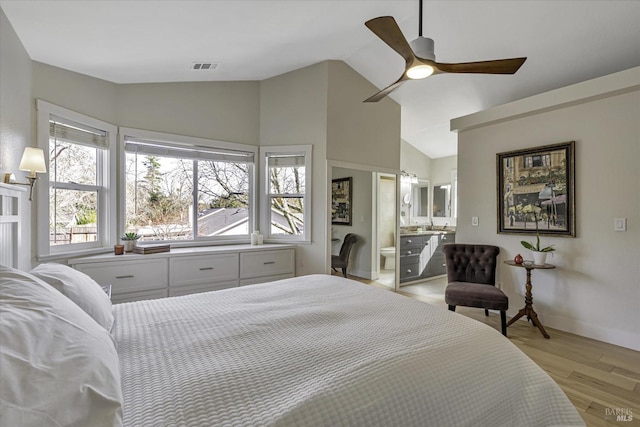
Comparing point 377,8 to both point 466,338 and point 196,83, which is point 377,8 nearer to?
point 196,83

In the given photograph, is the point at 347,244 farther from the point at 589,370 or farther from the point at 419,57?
the point at 419,57

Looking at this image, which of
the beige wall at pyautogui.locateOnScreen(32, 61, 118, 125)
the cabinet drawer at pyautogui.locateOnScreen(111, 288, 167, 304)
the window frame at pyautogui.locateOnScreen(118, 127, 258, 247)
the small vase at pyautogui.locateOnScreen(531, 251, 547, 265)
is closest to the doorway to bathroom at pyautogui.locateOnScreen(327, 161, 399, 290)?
the window frame at pyautogui.locateOnScreen(118, 127, 258, 247)

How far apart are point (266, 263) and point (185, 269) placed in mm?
969

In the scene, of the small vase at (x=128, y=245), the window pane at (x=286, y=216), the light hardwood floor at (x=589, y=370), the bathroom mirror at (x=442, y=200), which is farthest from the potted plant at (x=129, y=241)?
the bathroom mirror at (x=442, y=200)

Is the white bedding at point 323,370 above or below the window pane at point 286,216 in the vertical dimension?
below

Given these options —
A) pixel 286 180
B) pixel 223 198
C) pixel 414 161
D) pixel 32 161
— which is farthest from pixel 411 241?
pixel 32 161

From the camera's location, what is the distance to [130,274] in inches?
119

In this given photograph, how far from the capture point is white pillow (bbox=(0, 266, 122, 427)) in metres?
0.63

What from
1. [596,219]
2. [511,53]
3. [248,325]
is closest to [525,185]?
[596,219]

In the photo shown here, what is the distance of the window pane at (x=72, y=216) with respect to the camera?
111 inches

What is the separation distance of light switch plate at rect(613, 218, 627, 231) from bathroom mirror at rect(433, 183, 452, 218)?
350 centimetres

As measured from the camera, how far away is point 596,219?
3039 millimetres

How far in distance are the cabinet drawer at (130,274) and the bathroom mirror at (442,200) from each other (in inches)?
213

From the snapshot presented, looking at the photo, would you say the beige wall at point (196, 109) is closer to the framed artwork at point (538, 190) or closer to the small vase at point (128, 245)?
the small vase at point (128, 245)
